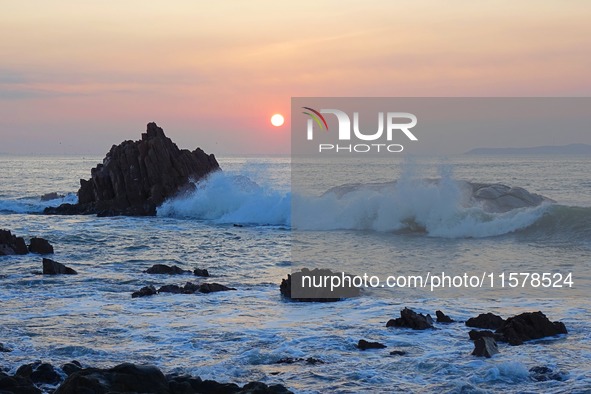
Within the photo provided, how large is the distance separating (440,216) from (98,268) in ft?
49.3

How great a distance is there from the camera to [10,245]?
22.2 meters

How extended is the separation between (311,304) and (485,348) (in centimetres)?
478

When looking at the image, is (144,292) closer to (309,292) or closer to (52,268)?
(309,292)

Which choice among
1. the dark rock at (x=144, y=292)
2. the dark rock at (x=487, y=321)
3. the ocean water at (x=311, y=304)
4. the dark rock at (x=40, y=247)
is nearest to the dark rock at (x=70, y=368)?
the ocean water at (x=311, y=304)

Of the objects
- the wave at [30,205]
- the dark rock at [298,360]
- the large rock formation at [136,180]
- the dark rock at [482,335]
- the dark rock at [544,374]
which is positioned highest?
the large rock formation at [136,180]

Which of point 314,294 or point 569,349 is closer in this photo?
point 569,349

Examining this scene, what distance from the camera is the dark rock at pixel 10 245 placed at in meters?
22.0

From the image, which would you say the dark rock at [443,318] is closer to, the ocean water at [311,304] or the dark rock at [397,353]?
the ocean water at [311,304]

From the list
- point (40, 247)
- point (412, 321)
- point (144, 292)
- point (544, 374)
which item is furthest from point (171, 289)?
point (544, 374)

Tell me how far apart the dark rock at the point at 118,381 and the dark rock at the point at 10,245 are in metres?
14.2

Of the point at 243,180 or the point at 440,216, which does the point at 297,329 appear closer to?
the point at 440,216

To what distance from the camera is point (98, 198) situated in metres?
40.8

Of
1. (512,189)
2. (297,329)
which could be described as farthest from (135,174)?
(297,329)

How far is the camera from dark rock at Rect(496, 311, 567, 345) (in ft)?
38.2
